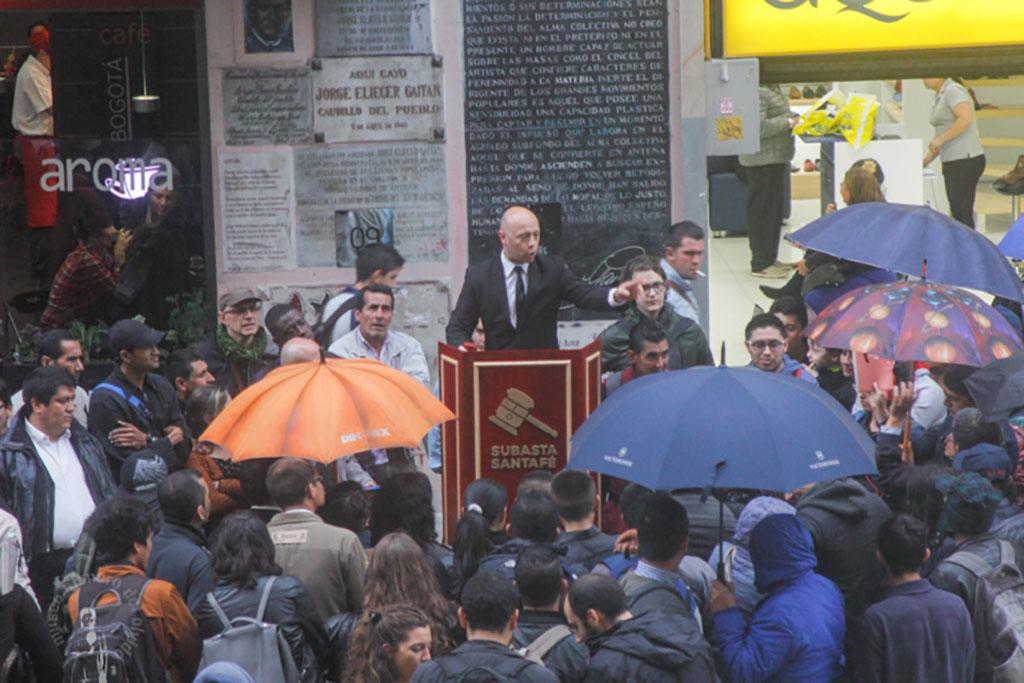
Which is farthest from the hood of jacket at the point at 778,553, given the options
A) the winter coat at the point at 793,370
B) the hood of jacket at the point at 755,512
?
the winter coat at the point at 793,370

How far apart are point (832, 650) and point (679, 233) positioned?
4.34 meters

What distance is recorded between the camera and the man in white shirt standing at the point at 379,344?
27.1ft

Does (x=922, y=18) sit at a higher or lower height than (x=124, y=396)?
higher

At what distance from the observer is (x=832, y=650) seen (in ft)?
18.0

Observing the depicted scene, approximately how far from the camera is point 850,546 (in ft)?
19.9

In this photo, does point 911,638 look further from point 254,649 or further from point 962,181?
point 962,181

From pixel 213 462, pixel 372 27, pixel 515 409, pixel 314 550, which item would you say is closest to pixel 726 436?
pixel 314 550

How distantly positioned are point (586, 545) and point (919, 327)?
85.7 inches

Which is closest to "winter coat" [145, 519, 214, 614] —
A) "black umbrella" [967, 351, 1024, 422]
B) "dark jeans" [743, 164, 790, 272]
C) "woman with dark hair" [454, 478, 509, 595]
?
"woman with dark hair" [454, 478, 509, 595]

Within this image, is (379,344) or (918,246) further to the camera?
(379,344)

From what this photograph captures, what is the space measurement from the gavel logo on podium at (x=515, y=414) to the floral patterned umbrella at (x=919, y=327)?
1.49 metres

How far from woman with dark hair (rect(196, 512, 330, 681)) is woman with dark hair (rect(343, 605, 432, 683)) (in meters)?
0.38

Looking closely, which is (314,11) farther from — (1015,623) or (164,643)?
(1015,623)

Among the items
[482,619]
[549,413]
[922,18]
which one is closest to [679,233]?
[549,413]
